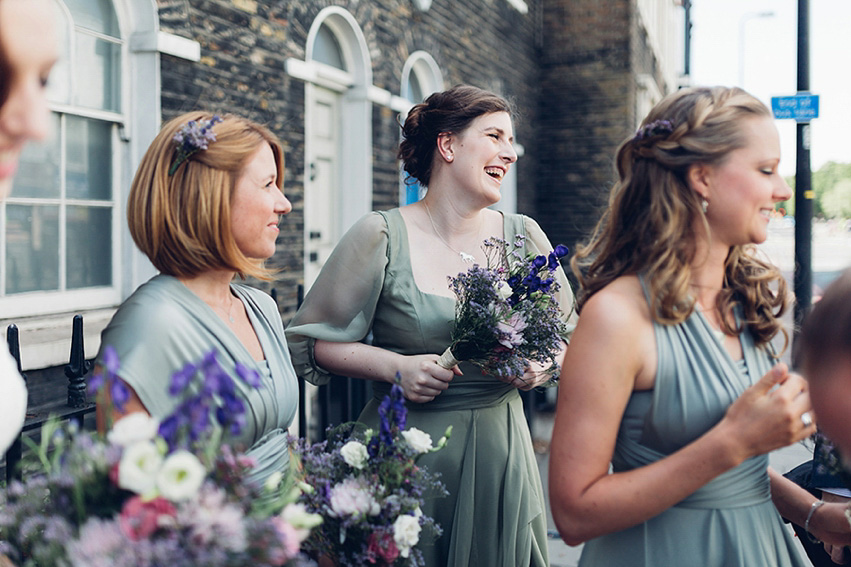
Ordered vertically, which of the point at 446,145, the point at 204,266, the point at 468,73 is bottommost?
the point at 204,266

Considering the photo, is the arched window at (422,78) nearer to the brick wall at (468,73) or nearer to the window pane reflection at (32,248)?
the brick wall at (468,73)

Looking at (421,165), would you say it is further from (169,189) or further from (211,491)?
(211,491)

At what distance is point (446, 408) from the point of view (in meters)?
2.64

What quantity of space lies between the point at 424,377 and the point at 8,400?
140 cm

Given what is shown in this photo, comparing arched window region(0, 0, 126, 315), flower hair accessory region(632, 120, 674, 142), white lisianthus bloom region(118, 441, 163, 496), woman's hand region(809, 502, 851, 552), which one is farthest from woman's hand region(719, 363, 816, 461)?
arched window region(0, 0, 126, 315)

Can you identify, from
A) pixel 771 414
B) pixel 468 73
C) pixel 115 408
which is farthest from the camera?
pixel 468 73

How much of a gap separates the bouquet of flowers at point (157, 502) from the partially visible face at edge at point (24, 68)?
36cm

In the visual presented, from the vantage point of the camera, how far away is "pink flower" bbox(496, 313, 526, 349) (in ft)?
7.32

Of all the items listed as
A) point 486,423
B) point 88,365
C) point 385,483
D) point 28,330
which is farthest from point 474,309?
point 28,330

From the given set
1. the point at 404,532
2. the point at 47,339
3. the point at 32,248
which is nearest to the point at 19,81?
the point at 404,532

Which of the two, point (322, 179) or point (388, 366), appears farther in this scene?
point (322, 179)

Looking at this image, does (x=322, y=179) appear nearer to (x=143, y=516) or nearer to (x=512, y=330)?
(x=512, y=330)

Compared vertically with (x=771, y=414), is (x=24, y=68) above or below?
above

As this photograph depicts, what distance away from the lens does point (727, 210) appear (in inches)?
68.0
